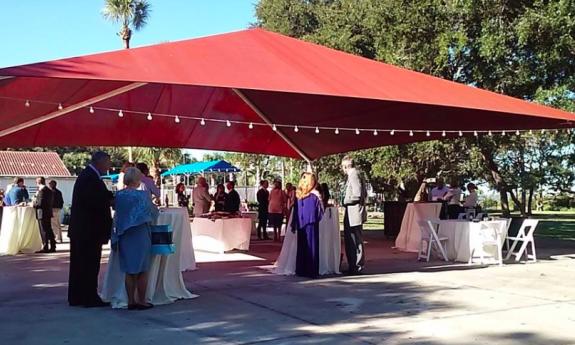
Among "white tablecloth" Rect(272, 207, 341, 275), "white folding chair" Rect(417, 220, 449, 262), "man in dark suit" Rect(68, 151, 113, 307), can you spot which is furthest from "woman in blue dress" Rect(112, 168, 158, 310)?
"white folding chair" Rect(417, 220, 449, 262)

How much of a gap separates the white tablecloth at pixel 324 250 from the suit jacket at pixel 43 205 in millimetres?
5771

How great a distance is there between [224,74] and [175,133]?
739 cm

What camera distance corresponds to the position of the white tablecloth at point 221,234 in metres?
12.2

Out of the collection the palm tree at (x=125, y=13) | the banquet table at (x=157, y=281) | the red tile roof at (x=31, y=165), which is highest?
the palm tree at (x=125, y=13)

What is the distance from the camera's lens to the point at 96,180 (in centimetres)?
671

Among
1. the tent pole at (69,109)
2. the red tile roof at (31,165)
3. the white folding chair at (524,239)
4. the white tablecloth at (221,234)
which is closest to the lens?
the tent pole at (69,109)

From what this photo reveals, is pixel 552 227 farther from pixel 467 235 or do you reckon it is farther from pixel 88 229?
pixel 88 229

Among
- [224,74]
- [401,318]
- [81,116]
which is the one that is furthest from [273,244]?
[401,318]

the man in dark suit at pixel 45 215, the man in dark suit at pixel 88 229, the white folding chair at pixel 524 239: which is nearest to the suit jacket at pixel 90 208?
the man in dark suit at pixel 88 229

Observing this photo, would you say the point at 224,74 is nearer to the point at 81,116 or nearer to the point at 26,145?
the point at 81,116

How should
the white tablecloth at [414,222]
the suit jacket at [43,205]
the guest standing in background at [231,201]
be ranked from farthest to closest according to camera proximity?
the guest standing in background at [231,201] < the white tablecloth at [414,222] < the suit jacket at [43,205]

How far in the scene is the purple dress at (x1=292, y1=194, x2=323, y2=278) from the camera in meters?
8.91

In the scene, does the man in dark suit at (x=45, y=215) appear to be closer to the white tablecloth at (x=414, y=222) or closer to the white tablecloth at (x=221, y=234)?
the white tablecloth at (x=221, y=234)

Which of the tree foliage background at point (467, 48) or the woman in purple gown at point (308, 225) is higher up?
the tree foliage background at point (467, 48)
